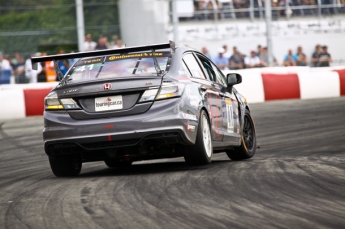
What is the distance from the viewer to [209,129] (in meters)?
9.41

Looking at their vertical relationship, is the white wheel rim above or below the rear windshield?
below

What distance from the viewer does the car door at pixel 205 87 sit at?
30.9 feet

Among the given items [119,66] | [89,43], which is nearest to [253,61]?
[89,43]

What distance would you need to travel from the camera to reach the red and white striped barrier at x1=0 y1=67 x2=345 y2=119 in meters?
20.8

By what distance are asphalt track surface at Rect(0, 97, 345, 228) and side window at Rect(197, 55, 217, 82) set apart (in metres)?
1.06

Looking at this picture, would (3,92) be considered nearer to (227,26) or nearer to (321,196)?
(227,26)

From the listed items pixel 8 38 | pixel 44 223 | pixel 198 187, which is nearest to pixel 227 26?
pixel 8 38

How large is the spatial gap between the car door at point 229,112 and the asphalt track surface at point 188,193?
0.35m

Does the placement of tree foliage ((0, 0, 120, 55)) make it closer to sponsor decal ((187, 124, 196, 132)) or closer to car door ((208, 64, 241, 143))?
car door ((208, 64, 241, 143))

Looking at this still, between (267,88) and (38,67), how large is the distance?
617cm

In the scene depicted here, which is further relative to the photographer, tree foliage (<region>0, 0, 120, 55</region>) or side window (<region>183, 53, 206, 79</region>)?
tree foliage (<region>0, 0, 120, 55</region>)

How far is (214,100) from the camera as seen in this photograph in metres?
9.71

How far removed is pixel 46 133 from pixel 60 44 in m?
15.0

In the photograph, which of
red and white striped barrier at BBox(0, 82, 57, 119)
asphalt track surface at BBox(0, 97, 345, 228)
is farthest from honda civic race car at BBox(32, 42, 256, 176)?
red and white striped barrier at BBox(0, 82, 57, 119)
